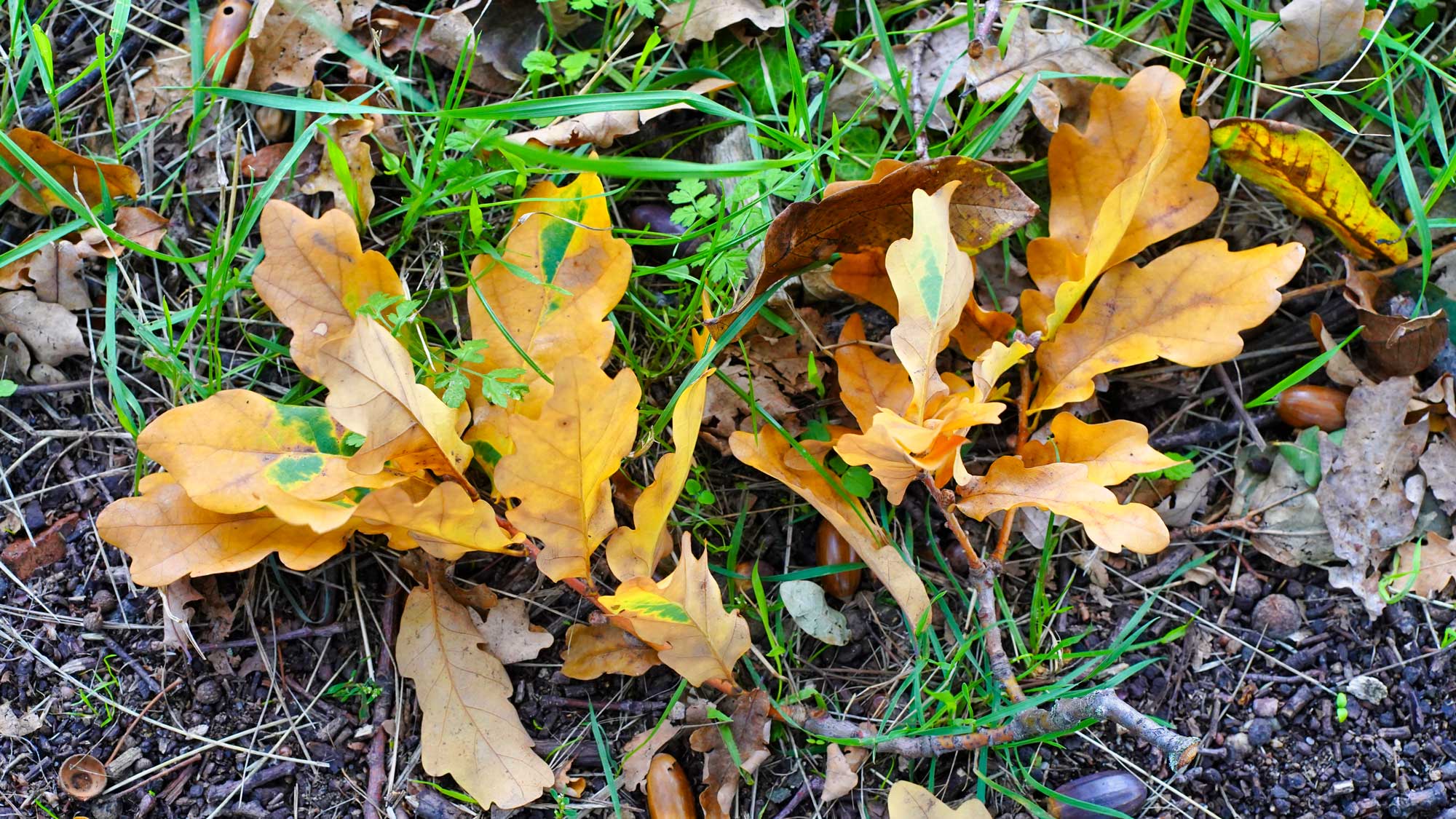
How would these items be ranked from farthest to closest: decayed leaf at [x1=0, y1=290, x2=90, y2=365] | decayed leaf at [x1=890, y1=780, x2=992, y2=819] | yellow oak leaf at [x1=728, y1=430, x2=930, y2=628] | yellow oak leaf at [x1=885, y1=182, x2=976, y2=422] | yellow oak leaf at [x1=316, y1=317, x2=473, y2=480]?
decayed leaf at [x1=0, y1=290, x2=90, y2=365] → yellow oak leaf at [x1=728, y1=430, x2=930, y2=628] → decayed leaf at [x1=890, y1=780, x2=992, y2=819] → yellow oak leaf at [x1=885, y1=182, x2=976, y2=422] → yellow oak leaf at [x1=316, y1=317, x2=473, y2=480]

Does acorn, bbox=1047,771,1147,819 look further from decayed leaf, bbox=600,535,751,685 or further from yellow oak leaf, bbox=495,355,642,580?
yellow oak leaf, bbox=495,355,642,580

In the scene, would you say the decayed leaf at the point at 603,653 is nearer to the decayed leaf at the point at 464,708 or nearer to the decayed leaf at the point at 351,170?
the decayed leaf at the point at 464,708

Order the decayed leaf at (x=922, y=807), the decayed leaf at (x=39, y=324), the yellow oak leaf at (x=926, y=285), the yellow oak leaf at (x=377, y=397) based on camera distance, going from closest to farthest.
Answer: the yellow oak leaf at (x=377, y=397)
the yellow oak leaf at (x=926, y=285)
the decayed leaf at (x=922, y=807)
the decayed leaf at (x=39, y=324)

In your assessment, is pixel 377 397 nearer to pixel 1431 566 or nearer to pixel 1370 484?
pixel 1370 484

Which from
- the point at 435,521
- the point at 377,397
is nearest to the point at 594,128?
the point at 377,397

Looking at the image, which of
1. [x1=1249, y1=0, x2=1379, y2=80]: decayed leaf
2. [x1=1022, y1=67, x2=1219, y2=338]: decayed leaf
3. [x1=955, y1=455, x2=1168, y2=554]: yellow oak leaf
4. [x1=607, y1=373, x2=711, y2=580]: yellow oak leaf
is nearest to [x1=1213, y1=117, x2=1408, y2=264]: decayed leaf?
[x1=1022, y1=67, x2=1219, y2=338]: decayed leaf

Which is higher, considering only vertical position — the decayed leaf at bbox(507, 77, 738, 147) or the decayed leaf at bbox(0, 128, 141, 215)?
the decayed leaf at bbox(507, 77, 738, 147)

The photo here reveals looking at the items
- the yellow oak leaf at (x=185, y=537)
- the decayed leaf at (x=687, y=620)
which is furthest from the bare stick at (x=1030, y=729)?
the yellow oak leaf at (x=185, y=537)


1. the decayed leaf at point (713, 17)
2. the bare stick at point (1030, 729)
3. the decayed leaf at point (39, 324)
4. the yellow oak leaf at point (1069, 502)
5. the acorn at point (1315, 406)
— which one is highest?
the decayed leaf at point (713, 17)
